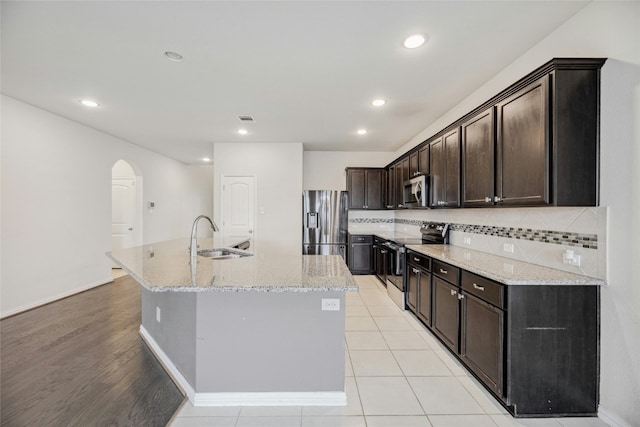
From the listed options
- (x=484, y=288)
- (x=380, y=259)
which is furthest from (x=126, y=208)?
(x=484, y=288)

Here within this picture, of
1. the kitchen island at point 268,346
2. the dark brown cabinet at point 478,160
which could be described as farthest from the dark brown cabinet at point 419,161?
the kitchen island at point 268,346

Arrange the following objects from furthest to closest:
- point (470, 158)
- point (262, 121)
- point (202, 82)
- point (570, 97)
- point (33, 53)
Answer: point (262, 121), point (202, 82), point (470, 158), point (33, 53), point (570, 97)

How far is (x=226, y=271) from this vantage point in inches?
78.3

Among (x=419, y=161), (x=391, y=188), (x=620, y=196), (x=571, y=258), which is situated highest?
(x=419, y=161)

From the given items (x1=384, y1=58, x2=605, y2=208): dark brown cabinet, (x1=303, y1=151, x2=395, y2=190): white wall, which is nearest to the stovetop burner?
(x1=384, y1=58, x2=605, y2=208): dark brown cabinet

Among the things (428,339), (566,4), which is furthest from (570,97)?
(428,339)

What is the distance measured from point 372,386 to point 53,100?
15.5ft

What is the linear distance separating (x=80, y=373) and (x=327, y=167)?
5.09 m

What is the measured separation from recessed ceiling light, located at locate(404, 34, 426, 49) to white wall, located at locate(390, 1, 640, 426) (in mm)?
1018

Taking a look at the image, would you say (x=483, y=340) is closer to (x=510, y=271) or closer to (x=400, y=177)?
(x=510, y=271)

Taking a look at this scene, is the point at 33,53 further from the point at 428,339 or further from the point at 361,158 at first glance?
the point at 361,158

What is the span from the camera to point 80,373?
7.67ft

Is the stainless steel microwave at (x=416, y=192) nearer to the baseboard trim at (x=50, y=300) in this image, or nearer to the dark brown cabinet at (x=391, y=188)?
the dark brown cabinet at (x=391, y=188)

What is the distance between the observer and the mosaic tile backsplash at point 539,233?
1829 millimetres
